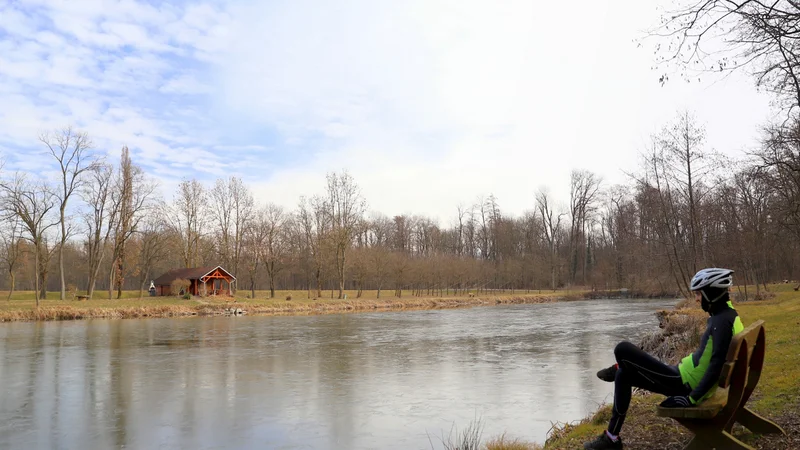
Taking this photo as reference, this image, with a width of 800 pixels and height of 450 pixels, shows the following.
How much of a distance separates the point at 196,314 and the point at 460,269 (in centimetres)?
3491

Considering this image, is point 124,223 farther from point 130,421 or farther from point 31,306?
point 130,421

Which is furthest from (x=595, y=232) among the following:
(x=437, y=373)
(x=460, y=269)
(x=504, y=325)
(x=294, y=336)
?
(x=437, y=373)

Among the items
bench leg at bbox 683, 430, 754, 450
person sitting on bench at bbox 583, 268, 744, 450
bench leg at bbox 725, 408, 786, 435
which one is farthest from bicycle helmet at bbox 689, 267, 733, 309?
bench leg at bbox 725, 408, 786, 435

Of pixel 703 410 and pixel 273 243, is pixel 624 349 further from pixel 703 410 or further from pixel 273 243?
pixel 273 243

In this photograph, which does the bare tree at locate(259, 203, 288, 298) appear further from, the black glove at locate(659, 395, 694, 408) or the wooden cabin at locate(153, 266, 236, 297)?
the black glove at locate(659, 395, 694, 408)

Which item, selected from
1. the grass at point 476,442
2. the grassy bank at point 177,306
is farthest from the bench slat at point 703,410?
the grassy bank at point 177,306

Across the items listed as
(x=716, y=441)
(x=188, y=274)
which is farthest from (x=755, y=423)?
(x=188, y=274)

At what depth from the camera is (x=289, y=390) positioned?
34.7ft

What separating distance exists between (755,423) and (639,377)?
1.04 metres

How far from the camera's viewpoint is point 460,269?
2581 inches

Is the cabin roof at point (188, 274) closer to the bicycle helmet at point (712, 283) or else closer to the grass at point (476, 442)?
the grass at point (476, 442)

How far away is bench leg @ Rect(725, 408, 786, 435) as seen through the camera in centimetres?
422

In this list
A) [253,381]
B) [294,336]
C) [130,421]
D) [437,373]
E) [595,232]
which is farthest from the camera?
[595,232]

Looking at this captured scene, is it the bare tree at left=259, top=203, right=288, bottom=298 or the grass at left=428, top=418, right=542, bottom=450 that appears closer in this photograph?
the grass at left=428, top=418, right=542, bottom=450
